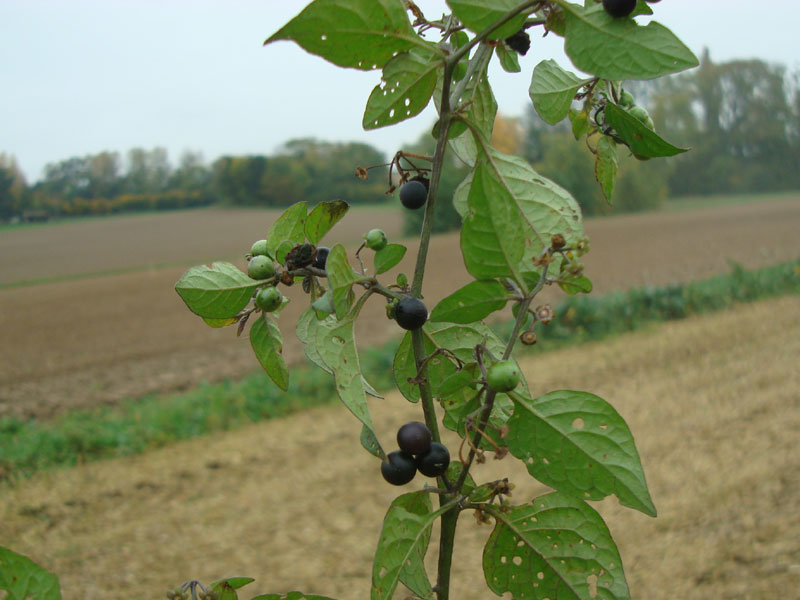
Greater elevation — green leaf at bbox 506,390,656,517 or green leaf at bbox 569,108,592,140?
green leaf at bbox 569,108,592,140

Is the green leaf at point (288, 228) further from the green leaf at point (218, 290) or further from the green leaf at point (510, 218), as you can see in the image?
the green leaf at point (510, 218)

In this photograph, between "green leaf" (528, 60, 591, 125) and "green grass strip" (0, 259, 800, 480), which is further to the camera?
"green grass strip" (0, 259, 800, 480)

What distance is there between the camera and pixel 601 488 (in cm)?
60

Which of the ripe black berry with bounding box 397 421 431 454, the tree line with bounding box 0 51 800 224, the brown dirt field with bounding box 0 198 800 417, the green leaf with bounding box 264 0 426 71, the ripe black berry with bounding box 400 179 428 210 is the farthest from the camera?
the tree line with bounding box 0 51 800 224

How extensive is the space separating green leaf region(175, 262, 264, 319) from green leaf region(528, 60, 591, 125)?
14.6 inches

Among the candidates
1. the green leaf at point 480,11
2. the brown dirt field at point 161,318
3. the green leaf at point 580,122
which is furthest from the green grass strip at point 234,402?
the green leaf at point 480,11

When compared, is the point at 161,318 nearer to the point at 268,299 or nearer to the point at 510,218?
the point at 268,299

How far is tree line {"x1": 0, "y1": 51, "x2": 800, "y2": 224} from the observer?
1248 inches

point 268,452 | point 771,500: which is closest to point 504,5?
point 771,500

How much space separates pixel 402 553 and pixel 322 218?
0.34 m

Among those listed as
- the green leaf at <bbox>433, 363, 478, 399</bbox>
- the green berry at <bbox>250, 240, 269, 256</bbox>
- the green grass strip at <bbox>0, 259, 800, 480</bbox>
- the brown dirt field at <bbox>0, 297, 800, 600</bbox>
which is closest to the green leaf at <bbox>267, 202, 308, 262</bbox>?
the green berry at <bbox>250, 240, 269, 256</bbox>

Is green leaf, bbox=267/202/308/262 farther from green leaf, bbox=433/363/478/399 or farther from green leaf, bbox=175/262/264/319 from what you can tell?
green leaf, bbox=433/363/478/399

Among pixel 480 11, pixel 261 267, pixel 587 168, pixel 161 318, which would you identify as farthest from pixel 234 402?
pixel 587 168

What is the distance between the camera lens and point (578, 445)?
1.99 ft
